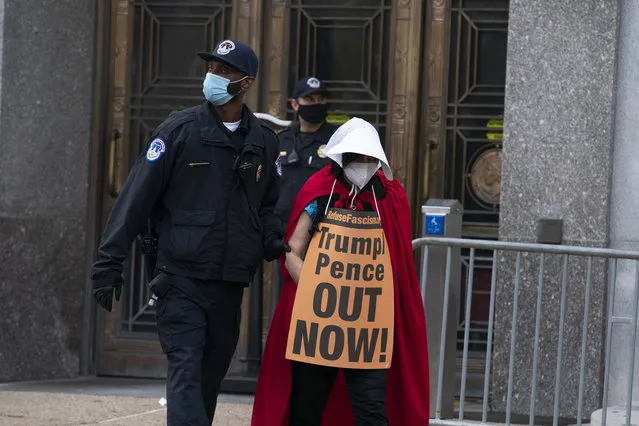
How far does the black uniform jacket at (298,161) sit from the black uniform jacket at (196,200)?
2661 mm

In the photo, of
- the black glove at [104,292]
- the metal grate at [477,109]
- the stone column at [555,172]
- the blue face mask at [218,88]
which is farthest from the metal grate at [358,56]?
the black glove at [104,292]

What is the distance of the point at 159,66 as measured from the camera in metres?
9.70

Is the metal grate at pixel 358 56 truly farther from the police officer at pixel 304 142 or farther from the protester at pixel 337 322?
the protester at pixel 337 322

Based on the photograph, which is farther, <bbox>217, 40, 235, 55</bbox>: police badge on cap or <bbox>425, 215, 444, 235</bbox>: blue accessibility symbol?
<bbox>425, 215, 444, 235</bbox>: blue accessibility symbol

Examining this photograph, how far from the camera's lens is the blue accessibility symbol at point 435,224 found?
7520 millimetres

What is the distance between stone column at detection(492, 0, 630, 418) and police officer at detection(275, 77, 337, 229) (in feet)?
4.05

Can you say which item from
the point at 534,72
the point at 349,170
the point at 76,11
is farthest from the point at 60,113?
the point at 349,170

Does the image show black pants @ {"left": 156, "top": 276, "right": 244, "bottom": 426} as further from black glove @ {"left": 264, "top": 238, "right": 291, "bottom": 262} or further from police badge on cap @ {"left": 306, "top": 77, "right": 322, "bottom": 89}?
police badge on cap @ {"left": 306, "top": 77, "right": 322, "bottom": 89}

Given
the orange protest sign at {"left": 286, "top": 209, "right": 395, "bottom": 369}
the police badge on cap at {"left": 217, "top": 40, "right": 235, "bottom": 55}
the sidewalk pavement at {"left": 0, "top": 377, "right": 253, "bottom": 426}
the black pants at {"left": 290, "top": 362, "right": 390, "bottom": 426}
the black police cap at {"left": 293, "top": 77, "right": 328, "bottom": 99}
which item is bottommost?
the sidewalk pavement at {"left": 0, "top": 377, "right": 253, "bottom": 426}

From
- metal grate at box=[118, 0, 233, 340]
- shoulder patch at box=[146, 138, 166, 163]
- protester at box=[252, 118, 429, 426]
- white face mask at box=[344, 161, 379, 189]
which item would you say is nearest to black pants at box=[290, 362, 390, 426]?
protester at box=[252, 118, 429, 426]

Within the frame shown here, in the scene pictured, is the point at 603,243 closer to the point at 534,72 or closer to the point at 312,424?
the point at 534,72

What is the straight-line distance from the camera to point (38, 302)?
952 cm

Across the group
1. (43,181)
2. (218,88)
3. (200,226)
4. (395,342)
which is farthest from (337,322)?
(43,181)

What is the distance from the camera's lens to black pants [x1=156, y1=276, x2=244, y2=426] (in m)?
6.02
